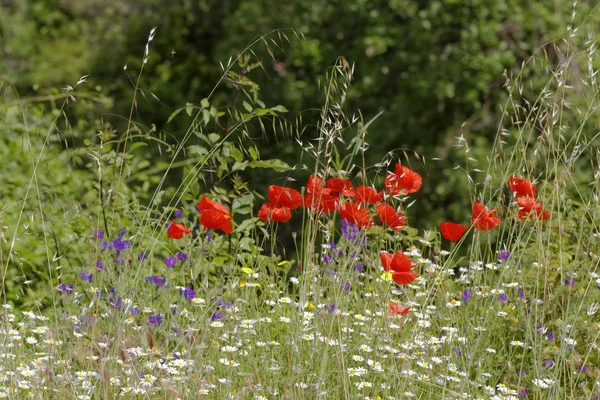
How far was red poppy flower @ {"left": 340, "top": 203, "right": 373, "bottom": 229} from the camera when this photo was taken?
9.03ft

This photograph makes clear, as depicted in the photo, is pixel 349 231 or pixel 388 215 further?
pixel 349 231

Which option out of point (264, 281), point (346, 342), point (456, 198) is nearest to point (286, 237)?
point (456, 198)

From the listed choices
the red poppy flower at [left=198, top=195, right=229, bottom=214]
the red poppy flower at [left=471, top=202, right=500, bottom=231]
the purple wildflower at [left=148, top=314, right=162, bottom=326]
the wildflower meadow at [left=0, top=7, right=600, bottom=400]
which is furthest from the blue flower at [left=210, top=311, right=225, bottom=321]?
the red poppy flower at [left=471, top=202, right=500, bottom=231]

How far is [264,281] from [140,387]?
0.82m

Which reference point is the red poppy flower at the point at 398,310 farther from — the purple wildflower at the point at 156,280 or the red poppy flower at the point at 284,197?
the purple wildflower at the point at 156,280

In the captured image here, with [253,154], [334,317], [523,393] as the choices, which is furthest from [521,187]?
[253,154]

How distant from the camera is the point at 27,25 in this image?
9336mm

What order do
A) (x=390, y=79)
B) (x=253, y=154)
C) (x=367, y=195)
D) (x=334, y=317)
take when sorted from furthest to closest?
1. (x=390, y=79)
2. (x=253, y=154)
3. (x=367, y=195)
4. (x=334, y=317)

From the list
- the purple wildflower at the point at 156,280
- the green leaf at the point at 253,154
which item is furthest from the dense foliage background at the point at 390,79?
the purple wildflower at the point at 156,280

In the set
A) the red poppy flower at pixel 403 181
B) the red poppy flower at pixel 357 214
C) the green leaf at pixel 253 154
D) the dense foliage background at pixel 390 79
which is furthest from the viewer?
the dense foliage background at pixel 390 79

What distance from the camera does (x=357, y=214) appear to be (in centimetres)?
275

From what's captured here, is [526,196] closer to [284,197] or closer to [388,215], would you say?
[388,215]

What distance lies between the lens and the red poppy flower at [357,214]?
2.75 meters

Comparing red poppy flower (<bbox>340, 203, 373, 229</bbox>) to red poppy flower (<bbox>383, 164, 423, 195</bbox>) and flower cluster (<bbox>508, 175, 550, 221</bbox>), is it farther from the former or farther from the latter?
flower cluster (<bbox>508, 175, 550, 221</bbox>)
